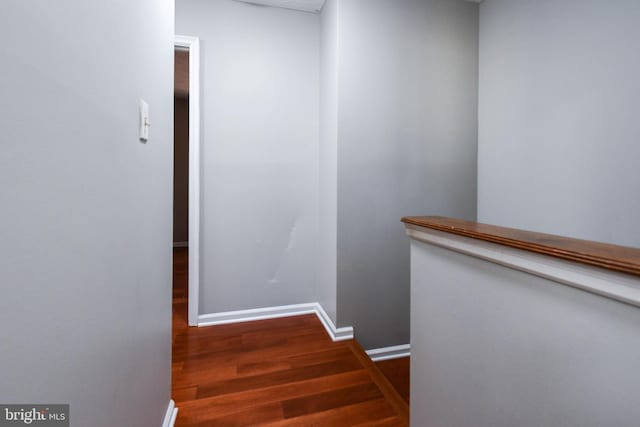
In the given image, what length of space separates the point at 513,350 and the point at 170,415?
4.60ft

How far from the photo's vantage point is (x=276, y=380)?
1.55 meters

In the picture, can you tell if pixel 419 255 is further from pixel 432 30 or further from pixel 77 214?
pixel 432 30

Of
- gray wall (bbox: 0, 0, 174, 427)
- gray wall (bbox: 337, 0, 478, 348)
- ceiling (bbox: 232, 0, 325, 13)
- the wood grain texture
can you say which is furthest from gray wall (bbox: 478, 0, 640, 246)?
gray wall (bbox: 0, 0, 174, 427)

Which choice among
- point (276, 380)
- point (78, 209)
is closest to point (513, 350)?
point (78, 209)

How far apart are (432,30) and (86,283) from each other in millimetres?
2632

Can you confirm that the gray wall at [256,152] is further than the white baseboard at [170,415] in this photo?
Yes

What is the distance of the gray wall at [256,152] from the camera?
2.17 meters

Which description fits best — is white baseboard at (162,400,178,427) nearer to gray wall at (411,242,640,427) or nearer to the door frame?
the door frame

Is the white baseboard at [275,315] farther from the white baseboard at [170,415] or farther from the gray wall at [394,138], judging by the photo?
the white baseboard at [170,415]

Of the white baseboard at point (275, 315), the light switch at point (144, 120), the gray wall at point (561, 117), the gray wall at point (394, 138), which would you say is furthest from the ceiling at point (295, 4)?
the white baseboard at point (275, 315)

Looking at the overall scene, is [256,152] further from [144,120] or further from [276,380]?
[276,380]

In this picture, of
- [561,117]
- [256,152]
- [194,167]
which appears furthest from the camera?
[256,152]

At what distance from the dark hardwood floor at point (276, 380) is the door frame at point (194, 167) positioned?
311 millimetres

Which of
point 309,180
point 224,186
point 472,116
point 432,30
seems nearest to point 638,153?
point 472,116
